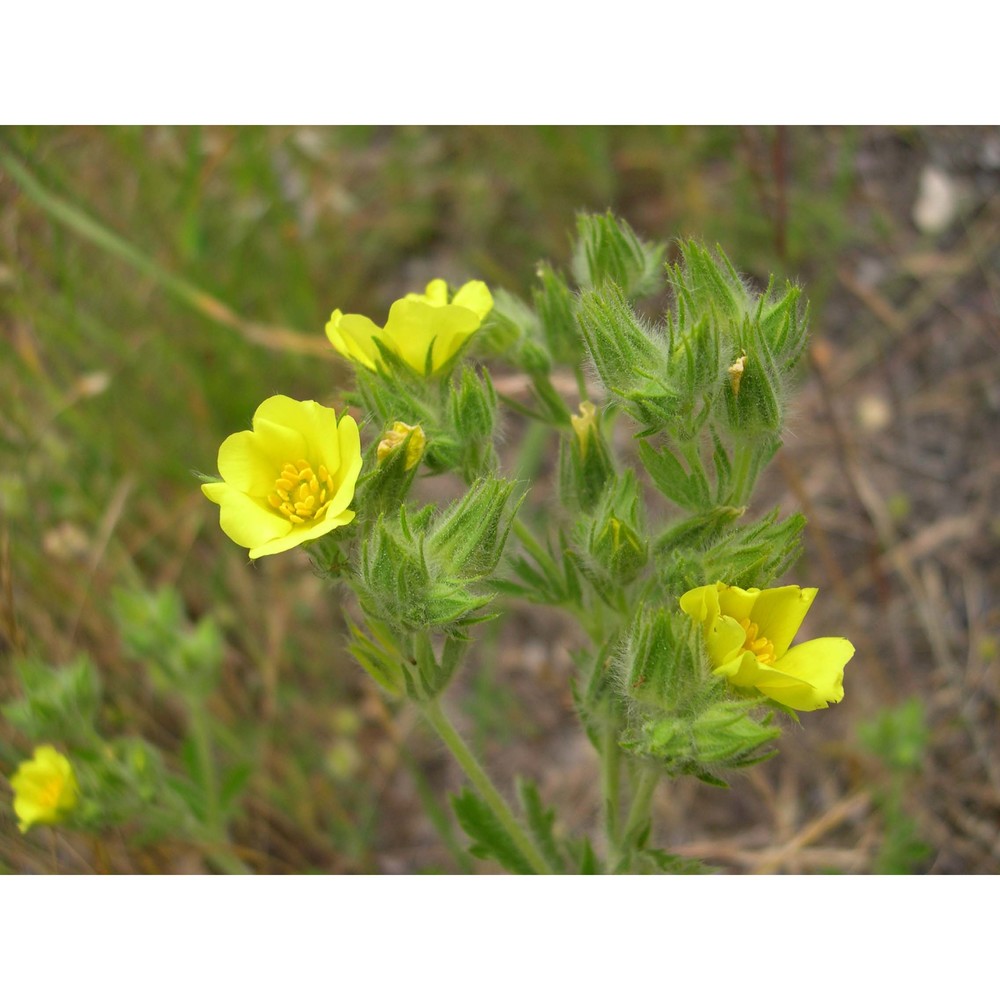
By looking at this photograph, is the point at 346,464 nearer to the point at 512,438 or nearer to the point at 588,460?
the point at 588,460

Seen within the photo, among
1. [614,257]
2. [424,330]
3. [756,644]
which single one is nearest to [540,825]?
[756,644]

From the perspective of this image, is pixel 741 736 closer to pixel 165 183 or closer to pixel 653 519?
pixel 653 519

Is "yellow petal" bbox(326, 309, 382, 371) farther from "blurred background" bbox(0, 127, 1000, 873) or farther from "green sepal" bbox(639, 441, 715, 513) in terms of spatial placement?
"blurred background" bbox(0, 127, 1000, 873)

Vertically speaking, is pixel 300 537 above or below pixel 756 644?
above

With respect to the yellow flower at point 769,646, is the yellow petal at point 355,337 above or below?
above

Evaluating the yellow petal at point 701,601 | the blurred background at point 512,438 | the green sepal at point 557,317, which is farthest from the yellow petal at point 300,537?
the blurred background at point 512,438

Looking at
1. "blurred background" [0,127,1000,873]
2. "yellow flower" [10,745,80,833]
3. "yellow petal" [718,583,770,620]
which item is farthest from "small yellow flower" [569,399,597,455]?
"yellow flower" [10,745,80,833]

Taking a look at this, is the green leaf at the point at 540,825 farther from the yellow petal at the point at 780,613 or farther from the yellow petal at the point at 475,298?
the yellow petal at the point at 475,298
